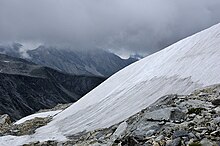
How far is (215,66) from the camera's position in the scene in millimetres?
36750

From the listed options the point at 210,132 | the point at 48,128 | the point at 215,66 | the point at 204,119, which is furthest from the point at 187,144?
the point at 48,128

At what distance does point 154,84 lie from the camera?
41.8 metres

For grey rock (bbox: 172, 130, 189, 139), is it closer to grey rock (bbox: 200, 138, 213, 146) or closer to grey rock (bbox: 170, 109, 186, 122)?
grey rock (bbox: 200, 138, 213, 146)

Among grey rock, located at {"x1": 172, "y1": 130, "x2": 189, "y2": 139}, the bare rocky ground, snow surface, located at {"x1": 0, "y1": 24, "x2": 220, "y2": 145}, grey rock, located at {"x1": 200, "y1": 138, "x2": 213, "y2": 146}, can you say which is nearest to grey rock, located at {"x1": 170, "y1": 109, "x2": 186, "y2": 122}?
the bare rocky ground

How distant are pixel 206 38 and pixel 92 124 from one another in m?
19.2

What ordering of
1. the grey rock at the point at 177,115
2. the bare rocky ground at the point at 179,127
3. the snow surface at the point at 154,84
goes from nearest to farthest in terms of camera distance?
1. the bare rocky ground at the point at 179,127
2. the grey rock at the point at 177,115
3. the snow surface at the point at 154,84

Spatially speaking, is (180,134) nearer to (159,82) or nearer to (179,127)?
(179,127)

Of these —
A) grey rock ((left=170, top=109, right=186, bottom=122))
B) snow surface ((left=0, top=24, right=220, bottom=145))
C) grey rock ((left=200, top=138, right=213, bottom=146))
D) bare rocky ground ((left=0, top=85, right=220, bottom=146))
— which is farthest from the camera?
Result: snow surface ((left=0, top=24, right=220, bottom=145))

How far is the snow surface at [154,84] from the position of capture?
119 ft

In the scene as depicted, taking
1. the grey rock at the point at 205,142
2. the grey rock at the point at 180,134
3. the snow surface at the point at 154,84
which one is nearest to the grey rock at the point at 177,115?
the grey rock at the point at 180,134

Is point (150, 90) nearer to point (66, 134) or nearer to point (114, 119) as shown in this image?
point (114, 119)

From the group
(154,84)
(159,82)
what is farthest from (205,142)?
(154,84)

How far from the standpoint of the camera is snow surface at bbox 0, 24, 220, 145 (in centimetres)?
3622

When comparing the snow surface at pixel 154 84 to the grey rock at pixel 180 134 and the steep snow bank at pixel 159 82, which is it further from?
the grey rock at pixel 180 134
